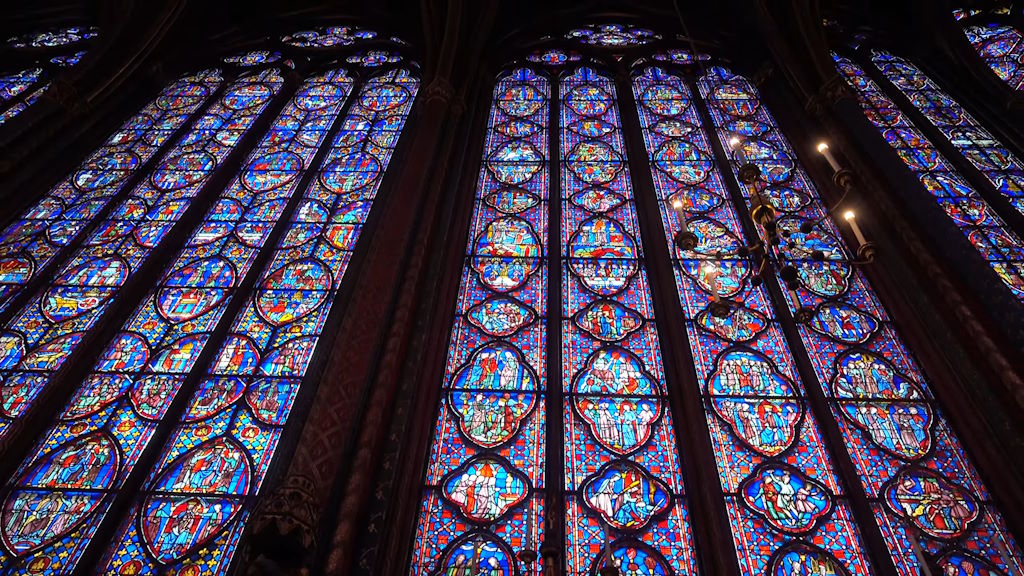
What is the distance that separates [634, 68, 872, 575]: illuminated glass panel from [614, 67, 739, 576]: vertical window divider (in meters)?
0.10

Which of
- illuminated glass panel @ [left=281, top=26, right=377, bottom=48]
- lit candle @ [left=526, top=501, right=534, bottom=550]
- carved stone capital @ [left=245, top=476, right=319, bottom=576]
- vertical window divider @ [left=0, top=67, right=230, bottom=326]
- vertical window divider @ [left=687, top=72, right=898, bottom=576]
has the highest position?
illuminated glass panel @ [left=281, top=26, right=377, bottom=48]

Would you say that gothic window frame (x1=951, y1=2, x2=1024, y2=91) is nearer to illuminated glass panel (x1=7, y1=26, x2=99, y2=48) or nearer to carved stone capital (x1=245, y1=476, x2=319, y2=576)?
carved stone capital (x1=245, y1=476, x2=319, y2=576)

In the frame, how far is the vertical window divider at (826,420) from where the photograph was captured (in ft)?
→ 14.8

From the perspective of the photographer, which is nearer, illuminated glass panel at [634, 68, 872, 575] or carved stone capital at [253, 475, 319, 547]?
carved stone capital at [253, 475, 319, 547]

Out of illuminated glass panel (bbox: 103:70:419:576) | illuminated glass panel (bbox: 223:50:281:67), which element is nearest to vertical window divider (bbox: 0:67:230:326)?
illuminated glass panel (bbox: 223:50:281:67)

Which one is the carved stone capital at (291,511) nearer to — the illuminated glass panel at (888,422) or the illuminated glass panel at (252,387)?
the illuminated glass panel at (252,387)

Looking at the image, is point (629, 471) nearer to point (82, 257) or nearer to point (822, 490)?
point (822, 490)

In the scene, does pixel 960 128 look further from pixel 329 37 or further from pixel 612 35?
pixel 329 37

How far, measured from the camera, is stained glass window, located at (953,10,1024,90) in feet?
31.3

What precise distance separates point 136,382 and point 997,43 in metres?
11.1

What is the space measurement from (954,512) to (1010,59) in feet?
25.0

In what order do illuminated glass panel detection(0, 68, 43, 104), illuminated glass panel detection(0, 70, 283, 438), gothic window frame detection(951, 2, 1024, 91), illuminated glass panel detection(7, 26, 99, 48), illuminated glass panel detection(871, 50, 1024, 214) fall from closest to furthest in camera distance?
1. illuminated glass panel detection(0, 70, 283, 438)
2. illuminated glass panel detection(871, 50, 1024, 214)
3. illuminated glass panel detection(0, 68, 43, 104)
4. gothic window frame detection(951, 2, 1024, 91)
5. illuminated glass panel detection(7, 26, 99, 48)

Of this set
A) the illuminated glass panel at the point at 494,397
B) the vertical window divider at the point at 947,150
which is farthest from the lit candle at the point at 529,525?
the vertical window divider at the point at 947,150

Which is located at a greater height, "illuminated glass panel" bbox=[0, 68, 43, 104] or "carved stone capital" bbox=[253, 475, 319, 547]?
Result: "illuminated glass panel" bbox=[0, 68, 43, 104]
